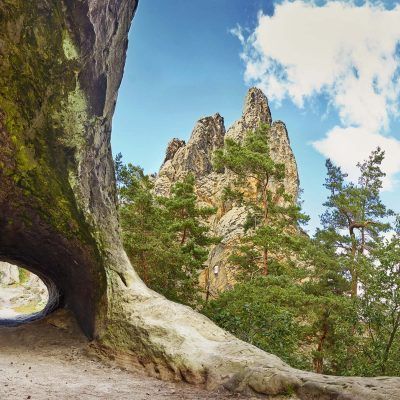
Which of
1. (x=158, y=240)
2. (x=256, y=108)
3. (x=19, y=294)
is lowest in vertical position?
(x=19, y=294)

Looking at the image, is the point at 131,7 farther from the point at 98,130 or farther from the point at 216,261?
the point at 216,261

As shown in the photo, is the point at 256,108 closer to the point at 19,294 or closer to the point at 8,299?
the point at 19,294

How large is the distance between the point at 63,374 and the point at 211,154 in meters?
43.3

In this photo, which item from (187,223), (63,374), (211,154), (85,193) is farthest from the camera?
(211,154)

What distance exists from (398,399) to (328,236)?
51.1 feet

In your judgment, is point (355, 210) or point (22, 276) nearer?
point (355, 210)

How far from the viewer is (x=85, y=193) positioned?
10797 millimetres

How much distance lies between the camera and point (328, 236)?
20.1 metres

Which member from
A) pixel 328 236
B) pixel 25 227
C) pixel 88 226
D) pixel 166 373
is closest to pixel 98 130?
pixel 88 226

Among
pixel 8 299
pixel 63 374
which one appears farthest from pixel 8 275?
pixel 63 374

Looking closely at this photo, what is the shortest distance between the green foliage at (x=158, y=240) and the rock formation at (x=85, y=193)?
5.42 meters

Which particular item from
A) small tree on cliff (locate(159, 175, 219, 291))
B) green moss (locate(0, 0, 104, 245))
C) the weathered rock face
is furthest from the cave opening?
green moss (locate(0, 0, 104, 245))

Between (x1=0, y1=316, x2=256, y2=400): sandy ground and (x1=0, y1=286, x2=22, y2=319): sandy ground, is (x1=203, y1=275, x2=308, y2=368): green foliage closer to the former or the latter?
(x1=0, y1=316, x2=256, y2=400): sandy ground

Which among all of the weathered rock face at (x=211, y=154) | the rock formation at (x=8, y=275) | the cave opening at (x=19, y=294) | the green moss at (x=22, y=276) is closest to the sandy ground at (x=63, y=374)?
the cave opening at (x=19, y=294)
